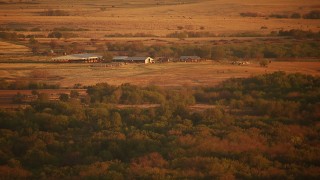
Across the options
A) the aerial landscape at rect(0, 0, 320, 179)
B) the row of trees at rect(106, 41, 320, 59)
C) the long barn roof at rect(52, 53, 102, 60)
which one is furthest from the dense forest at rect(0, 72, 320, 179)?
the row of trees at rect(106, 41, 320, 59)

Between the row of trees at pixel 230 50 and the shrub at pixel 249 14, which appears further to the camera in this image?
the shrub at pixel 249 14

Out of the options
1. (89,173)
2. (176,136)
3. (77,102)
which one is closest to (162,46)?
(77,102)

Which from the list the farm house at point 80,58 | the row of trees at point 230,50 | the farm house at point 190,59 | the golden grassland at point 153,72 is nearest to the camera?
the golden grassland at point 153,72

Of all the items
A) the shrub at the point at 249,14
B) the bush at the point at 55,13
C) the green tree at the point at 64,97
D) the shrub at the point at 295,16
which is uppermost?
the bush at the point at 55,13

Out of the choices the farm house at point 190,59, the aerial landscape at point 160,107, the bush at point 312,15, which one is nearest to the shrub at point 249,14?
the bush at point 312,15

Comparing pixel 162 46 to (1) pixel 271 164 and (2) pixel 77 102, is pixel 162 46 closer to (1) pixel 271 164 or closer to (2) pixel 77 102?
(2) pixel 77 102

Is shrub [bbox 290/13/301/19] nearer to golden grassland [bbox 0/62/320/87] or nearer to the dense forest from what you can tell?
golden grassland [bbox 0/62/320/87]

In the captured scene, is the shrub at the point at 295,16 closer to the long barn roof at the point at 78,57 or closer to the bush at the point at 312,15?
the bush at the point at 312,15
